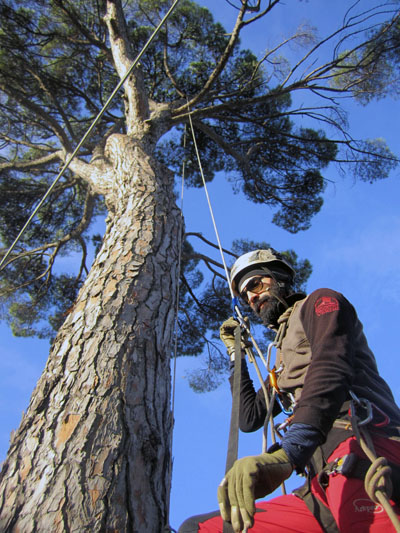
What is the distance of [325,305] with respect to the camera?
1.32 metres

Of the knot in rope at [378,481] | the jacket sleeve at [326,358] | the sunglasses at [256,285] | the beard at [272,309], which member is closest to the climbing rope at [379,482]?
the knot in rope at [378,481]

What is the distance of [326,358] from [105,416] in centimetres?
73

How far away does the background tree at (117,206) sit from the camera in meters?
1.22

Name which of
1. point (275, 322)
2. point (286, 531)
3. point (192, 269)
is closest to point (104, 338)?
point (275, 322)

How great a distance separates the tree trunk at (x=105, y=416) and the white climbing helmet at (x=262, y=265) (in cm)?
36

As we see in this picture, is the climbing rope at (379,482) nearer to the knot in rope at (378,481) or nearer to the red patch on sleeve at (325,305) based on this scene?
the knot in rope at (378,481)

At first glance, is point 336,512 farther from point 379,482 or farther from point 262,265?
point 262,265

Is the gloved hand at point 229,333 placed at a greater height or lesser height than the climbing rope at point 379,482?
greater

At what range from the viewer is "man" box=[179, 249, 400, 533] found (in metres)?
0.97

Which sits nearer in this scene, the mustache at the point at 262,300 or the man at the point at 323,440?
the man at the point at 323,440

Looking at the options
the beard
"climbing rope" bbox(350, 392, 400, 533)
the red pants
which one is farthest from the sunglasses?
"climbing rope" bbox(350, 392, 400, 533)

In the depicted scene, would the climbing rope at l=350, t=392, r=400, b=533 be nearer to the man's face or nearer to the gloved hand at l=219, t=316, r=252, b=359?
the man's face

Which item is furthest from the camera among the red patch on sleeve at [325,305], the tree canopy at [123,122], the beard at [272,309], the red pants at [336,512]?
the tree canopy at [123,122]

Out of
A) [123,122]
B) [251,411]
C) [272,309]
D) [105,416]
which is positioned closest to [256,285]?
[272,309]
